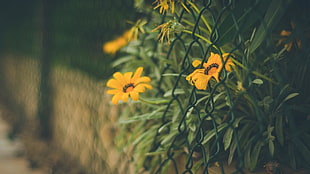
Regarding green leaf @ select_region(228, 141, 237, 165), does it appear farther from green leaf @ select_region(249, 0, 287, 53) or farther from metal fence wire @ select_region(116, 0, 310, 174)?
green leaf @ select_region(249, 0, 287, 53)

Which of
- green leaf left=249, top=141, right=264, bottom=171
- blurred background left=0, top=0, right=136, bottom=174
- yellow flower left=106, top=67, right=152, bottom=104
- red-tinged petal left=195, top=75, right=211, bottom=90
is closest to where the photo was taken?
red-tinged petal left=195, top=75, right=211, bottom=90

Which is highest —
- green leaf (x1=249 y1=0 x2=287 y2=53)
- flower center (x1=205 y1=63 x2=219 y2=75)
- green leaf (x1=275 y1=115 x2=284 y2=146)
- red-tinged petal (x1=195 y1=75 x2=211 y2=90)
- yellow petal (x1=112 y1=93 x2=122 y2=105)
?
green leaf (x1=249 y1=0 x2=287 y2=53)

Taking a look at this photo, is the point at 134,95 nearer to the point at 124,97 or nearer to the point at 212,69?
the point at 124,97

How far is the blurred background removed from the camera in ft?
6.20

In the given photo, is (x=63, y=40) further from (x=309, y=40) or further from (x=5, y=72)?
(x=5, y=72)

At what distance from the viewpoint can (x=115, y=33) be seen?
2215 millimetres

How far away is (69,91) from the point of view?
2443 millimetres

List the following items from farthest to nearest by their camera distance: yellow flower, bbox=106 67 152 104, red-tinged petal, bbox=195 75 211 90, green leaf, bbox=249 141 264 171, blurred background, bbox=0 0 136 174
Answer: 1. blurred background, bbox=0 0 136 174
2. yellow flower, bbox=106 67 152 104
3. green leaf, bbox=249 141 264 171
4. red-tinged petal, bbox=195 75 211 90

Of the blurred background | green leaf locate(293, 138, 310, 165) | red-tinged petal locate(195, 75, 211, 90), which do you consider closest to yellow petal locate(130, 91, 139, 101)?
red-tinged petal locate(195, 75, 211, 90)

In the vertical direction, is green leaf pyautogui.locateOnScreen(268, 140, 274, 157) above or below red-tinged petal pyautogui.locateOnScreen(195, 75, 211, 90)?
below

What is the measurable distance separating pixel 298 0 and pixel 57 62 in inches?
88.8

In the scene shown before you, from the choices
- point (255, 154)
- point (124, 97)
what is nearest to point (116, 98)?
point (124, 97)

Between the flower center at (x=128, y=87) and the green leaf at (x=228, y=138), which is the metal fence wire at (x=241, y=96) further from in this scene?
the flower center at (x=128, y=87)

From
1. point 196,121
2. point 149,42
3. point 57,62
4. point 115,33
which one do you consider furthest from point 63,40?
point 196,121
